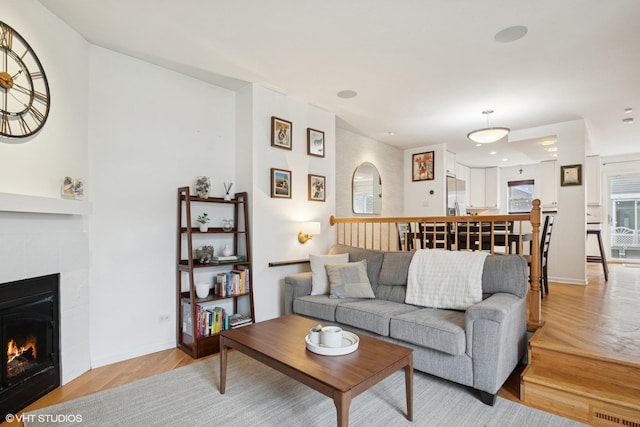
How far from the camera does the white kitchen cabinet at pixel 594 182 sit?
7.61 m

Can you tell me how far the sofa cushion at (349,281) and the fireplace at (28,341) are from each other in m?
2.31

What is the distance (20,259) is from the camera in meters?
A: 2.25

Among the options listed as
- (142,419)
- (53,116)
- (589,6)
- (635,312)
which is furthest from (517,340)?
(53,116)

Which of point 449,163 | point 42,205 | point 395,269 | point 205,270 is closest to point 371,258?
point 395,269

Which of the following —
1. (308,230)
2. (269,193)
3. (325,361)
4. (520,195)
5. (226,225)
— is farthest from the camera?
(520,195)

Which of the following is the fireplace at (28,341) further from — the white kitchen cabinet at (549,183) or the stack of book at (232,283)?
the white kitchen cabinet at (549,183)

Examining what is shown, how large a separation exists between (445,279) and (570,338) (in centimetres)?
99

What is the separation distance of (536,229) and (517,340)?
94cm

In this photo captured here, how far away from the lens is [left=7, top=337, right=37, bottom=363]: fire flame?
2.24 meters

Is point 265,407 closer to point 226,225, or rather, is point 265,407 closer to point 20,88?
point 226,225

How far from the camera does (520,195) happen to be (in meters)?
8.87

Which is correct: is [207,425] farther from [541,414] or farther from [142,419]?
A: [541,414]

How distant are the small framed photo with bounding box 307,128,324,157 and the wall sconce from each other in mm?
935

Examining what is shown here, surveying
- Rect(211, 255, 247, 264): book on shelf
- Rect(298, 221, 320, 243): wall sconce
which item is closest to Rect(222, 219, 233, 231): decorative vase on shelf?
Rect(211, 255, 247, 264): book on shelf
